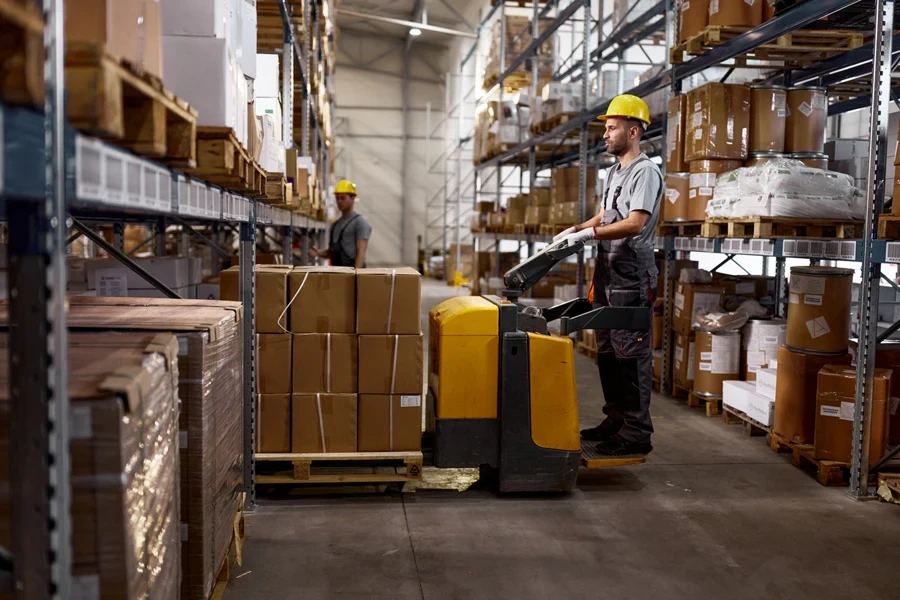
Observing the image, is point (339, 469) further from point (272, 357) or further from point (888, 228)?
point (888, 228)

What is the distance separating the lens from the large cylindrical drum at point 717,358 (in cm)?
689

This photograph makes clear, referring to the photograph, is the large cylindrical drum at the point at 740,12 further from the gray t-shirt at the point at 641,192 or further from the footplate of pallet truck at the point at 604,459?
the footplate of pallet truck at the point at 604,459

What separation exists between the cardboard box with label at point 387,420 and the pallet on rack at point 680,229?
3.55 m

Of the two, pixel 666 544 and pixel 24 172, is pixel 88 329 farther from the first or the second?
pixel 666 544

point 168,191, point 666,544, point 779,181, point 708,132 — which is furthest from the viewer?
point 708,132

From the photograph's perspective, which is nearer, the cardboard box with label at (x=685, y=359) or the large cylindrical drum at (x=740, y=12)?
the large cylindrical drum at (x=740, y=12)

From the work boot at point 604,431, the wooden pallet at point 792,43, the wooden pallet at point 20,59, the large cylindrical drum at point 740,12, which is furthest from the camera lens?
the large cylindrical drum at point 740,12

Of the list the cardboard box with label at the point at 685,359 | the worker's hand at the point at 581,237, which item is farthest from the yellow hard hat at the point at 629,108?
the cardboard box with label at the point at 685,359

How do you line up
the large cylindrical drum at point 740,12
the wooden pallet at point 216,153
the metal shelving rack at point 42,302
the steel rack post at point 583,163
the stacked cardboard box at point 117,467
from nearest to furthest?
the metal shelving rack at point 42,302 → the stacked cardboard box at point 117,467 → the wooden pallet at point 216,153 → the large cylindrical drum at point 740,12 → the steel rack post at point 583,163

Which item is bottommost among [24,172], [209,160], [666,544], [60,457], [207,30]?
[666,544]

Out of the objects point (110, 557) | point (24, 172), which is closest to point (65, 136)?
point (24, 172)

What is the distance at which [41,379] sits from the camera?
159 centimetres

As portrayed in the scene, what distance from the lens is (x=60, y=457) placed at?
162cm

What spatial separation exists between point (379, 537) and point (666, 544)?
4.82 feet
